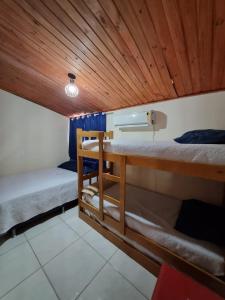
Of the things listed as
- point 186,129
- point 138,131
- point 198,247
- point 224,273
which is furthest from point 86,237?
point 186,129

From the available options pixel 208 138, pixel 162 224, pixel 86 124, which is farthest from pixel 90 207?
pixel 86 124

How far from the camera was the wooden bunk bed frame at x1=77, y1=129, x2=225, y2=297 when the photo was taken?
1.10 metres

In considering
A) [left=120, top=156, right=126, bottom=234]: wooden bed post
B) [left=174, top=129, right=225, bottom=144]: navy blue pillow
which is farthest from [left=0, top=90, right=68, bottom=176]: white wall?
[left=174, top=129, right=225, bottom=144]: navy blue pillow

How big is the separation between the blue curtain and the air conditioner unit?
41cm

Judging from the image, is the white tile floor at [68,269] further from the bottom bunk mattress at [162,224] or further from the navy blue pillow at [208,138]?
the navy blue pillow at [208,138]

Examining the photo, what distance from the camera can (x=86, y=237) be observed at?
1898 millimetres

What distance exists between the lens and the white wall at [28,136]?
9.43 ft

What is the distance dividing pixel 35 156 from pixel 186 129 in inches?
131

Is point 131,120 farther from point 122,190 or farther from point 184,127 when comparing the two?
point 122,190

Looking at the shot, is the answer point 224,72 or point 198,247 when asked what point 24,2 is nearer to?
point 224,72

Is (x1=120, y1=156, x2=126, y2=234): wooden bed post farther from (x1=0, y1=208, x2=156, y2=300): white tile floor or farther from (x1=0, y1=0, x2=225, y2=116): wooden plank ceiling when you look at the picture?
(x1=0, y1=0, x2=225, y2=116): wooden plank ceiling

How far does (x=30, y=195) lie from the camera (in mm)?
2000

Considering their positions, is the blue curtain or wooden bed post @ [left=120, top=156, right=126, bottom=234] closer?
wooden bed post @ [left=120, top=156, right=126, bottom=234]

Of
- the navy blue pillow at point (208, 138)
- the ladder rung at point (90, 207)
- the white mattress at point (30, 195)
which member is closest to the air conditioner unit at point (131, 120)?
the navy blue pillow at point (208, 138)
